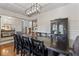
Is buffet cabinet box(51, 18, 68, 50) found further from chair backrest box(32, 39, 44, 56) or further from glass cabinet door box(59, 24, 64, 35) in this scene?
chair backrest box(32, 39, 44, 56)

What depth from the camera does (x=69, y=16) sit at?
61.8 inches

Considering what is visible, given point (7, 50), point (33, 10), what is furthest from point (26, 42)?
point (33, 10)

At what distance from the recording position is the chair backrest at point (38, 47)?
166 centimetres

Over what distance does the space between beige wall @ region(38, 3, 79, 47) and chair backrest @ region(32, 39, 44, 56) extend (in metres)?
0.26

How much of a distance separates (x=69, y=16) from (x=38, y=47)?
0.76 metres

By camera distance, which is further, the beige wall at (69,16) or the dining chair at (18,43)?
the dining chair at (18,43)

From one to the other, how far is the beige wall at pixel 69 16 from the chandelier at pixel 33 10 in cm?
14

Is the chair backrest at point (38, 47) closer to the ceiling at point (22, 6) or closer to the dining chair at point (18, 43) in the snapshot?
the dining chair at point (18, 43)

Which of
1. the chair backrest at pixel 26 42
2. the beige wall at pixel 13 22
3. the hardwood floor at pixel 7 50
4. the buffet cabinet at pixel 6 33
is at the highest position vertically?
the beige wall at pixel 13 22

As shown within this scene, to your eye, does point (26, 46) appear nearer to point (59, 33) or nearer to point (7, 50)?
point (7, 50)

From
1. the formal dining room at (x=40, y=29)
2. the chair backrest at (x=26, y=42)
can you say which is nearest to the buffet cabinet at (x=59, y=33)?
the formal dining room at (x=40, y=29)

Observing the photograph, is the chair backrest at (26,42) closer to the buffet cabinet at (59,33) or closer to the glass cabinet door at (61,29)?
the buffet cabinet at (59,33)

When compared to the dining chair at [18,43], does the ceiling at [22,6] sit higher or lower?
higher

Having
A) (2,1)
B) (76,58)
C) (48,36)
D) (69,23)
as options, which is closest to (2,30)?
(2,1)
